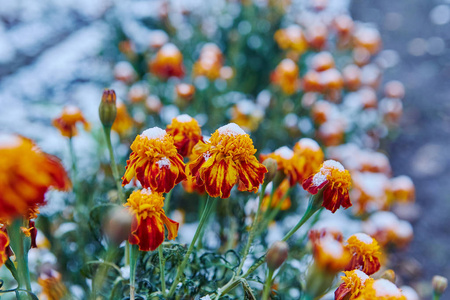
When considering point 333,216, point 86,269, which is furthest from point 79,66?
point 86,269

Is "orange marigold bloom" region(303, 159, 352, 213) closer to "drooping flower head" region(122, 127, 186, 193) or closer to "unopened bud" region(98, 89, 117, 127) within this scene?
"drooping flower head" region(122, 127, 186, 193)

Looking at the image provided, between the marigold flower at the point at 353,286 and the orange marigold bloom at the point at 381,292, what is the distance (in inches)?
0.9

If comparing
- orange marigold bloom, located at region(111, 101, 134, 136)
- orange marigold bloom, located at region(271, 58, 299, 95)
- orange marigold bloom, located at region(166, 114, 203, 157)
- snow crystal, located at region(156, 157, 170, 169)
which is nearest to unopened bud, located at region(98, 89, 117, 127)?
orange marigold bloom, located at region(166, 114, 203, 157)

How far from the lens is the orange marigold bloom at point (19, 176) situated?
1.47ft

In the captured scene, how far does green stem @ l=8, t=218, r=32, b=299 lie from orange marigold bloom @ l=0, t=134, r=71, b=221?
10 cm

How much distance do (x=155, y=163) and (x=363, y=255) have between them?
16.5 inches

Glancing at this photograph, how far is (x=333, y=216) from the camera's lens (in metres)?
1.81

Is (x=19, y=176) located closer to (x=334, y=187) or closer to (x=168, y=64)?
(x=334, y=187)

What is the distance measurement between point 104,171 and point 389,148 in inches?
70.4

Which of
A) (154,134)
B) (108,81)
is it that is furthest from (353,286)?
(108,81)

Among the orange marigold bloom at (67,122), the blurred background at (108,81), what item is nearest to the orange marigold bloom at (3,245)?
the orange marigold bloom at (67,122)

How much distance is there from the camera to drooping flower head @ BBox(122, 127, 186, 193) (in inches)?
24.4

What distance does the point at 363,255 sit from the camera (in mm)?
744

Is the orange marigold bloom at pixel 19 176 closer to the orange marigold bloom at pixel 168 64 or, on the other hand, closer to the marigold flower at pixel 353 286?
the marigold flower at pixel 353 286
